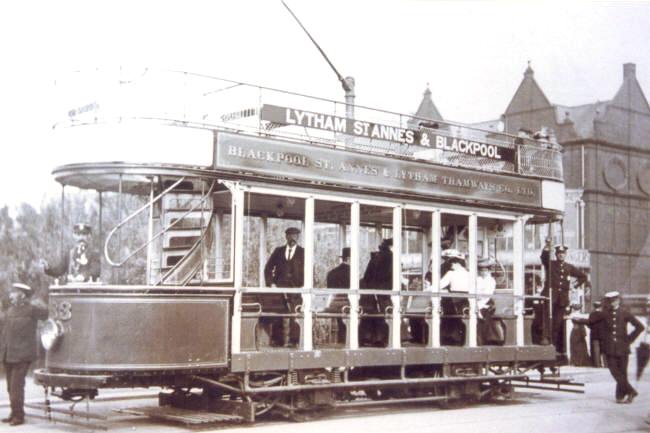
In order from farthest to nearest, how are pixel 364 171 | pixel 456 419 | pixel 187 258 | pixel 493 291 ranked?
pixel 493 291 < pixel 364 171 < pixel 456 419 < pixel 187 258

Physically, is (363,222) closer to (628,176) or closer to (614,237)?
(628,176)

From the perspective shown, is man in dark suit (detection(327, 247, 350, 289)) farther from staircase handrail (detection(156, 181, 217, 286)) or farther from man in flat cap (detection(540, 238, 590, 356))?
man in flat cap (detection(540, 238, 590, 356))

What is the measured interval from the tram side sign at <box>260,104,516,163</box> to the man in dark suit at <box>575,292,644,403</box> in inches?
92.3

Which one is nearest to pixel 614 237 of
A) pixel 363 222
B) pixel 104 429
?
pixel 363 222

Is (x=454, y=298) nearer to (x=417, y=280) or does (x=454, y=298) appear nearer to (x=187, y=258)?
(x=417, y=280)

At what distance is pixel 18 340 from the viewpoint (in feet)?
31.6

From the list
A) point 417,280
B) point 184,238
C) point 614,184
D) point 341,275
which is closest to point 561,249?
point 417,280

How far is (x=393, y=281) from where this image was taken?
10938mm

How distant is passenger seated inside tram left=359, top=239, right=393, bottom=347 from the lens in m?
11.0

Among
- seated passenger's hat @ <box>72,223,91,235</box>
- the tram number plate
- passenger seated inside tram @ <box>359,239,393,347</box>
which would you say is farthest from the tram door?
the tram number plate

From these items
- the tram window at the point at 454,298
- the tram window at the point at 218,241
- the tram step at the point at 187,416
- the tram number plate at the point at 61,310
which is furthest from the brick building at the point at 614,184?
the tram number plate at the point at 61,310

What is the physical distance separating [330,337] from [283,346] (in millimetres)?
2532

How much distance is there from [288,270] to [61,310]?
9.12ft

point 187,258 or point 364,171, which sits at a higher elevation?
point 364,171
